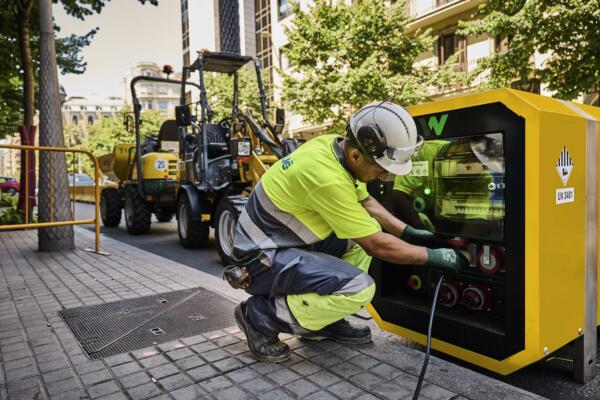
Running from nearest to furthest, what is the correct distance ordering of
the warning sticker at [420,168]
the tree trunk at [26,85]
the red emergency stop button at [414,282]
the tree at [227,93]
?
the warning sticker at [420,168]
the red emergency stop button at [414,282]
the tree trunk at [26,85]
the tree at [227,93]

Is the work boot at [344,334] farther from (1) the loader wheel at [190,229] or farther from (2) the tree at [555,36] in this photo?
(2) the tree at [555,36]

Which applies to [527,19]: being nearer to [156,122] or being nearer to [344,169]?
[344,169]

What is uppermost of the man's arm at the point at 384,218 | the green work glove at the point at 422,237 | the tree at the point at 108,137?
the tree at the point at 108,137

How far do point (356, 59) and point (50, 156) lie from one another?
42.1 ft

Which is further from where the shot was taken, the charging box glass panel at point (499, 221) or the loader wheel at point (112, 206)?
the loader wheel at point (112, 206)

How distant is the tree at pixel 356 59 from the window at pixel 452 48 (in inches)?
153

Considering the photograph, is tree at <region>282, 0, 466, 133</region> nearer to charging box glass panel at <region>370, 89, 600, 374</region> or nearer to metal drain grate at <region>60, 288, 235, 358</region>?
metal drain grate at <region>60, 288, 235, 358</region>

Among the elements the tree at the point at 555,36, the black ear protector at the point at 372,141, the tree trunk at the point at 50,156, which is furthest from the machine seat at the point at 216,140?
the tree at the point at 555,36

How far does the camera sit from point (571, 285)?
257 cm

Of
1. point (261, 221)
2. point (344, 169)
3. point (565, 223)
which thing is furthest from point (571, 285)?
point (261, 221)

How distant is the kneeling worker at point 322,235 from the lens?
250 centimetres

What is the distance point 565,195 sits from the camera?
250 cm

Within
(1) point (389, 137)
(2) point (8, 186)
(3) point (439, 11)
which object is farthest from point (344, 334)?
(2) point (8, 186)

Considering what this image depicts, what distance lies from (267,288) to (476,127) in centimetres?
150
